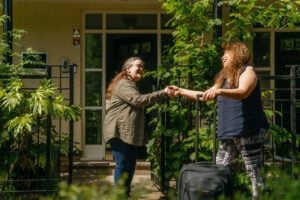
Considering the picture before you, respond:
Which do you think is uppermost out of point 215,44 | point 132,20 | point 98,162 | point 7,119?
point 132,20

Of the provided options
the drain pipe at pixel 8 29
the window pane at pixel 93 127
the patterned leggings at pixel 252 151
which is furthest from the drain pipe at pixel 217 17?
the window pane at pixel 93 127

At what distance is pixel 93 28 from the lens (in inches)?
395

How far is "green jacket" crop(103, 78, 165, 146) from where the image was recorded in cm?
611

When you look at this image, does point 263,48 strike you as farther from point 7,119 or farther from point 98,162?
point 7,119

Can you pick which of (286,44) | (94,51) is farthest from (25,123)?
(286,44)

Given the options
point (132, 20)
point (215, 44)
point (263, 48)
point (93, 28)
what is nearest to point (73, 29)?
point (93, 28)

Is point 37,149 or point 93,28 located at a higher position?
point 93,28

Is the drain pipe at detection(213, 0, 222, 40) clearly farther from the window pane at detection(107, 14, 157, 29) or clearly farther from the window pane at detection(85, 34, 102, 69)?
the window pane at detection(85, 34, 102, 69)

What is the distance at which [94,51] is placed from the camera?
1008 centimetres

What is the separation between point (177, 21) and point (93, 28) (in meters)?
3.55

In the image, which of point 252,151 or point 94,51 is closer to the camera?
point 252,151

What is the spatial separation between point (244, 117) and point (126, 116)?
138cm

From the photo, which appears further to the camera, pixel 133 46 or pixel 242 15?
pixel 133 46

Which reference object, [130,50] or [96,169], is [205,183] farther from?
[130,50]
